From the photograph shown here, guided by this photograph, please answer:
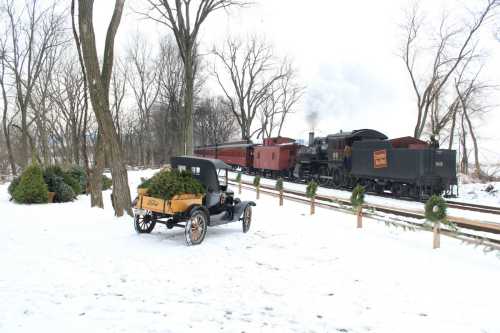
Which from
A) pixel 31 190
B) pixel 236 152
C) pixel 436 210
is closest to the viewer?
Result: pixel 436 210

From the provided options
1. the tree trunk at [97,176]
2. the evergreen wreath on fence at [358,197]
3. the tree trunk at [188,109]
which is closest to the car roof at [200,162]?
the evergreen wreath on fence at [358,197]

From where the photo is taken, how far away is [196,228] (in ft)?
27.7

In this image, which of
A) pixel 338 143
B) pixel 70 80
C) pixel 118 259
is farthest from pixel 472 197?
pixel 70 80

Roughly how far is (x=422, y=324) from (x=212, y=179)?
6019 millimetres

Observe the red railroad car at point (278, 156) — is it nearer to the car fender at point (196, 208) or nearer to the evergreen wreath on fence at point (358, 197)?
the evergreen wreath on fence at point (358, 197)

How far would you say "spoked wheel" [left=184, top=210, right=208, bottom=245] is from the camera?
8109 millimetres

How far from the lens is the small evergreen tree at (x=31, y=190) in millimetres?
14727

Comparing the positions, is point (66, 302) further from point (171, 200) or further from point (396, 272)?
point (396, 272)

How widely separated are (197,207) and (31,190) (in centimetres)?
924

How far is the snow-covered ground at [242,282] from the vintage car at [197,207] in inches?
14.3

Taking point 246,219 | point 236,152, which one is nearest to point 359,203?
point 246,219

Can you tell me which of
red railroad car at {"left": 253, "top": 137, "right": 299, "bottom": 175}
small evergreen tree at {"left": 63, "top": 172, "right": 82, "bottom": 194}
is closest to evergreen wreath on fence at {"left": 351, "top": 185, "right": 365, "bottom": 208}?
small evergreen tree at {"left": 63, "top": 172, "right": 82, "bottom": 194}

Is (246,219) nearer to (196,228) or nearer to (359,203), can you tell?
(196,228)

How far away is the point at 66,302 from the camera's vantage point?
4.67 meters
